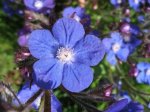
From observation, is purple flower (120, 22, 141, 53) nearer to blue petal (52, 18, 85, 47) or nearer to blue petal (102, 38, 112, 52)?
blue petal (102, 38, 112, 52)

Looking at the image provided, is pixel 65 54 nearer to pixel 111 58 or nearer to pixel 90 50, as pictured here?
pixel 90 50

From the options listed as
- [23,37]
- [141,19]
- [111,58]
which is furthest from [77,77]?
[141,19]

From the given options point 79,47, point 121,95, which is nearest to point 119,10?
point 121,95

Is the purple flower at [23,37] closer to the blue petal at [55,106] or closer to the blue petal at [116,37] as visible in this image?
the blue petal at [116,37]

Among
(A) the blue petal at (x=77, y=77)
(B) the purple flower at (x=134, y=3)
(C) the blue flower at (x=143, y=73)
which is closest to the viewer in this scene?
(A) the blue petal at (x=77, y=77)

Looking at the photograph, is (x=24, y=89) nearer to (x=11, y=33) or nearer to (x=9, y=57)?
(x=9, y=57)

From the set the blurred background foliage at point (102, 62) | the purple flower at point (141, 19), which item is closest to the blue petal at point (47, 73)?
the blurred background foliage at point (102, 62)
